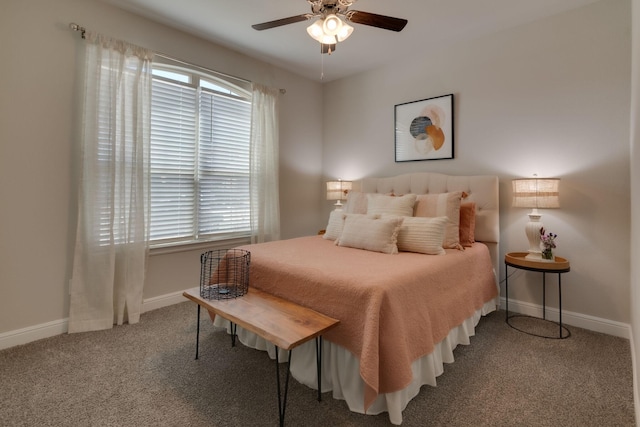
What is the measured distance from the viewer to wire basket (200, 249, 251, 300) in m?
2.05

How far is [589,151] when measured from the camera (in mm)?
2559

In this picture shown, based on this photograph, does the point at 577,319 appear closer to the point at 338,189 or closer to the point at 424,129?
the point at 424,129

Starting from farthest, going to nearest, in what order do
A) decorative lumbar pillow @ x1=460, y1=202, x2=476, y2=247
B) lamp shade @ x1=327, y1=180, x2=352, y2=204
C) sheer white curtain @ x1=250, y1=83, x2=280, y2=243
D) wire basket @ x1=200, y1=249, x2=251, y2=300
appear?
lamp shade @ x1=327, y1=180, x2=352, y2=204 → sheer white curtain @ x1=250, y1=83, x2=280, y2=243 → decorative lumbar pillow @ x1=460, y1=202, x2=476, y2=247 → wire basket @ x1=200, y1=249, x2=251, y2=300

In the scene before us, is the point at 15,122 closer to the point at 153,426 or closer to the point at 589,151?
the point at 153,426

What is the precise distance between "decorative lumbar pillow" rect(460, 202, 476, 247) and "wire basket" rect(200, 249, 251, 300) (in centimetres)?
189

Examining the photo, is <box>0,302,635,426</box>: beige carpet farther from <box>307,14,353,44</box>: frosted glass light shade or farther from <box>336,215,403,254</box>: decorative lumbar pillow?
<box>307,14,353,44</box>: frosted glass light shade

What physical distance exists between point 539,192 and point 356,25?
2.26 meters

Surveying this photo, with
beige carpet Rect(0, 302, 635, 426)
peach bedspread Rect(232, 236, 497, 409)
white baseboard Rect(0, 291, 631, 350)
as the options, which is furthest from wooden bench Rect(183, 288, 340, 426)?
white baseboard Rect(0, 291, 631, 350)

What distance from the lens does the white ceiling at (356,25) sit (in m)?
2.60

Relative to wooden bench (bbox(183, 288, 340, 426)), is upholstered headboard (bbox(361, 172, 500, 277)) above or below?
above

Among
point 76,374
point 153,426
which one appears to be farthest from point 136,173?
point 153,426

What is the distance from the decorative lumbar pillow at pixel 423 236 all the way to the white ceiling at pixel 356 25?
6.10 feet

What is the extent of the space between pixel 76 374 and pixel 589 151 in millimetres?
4166

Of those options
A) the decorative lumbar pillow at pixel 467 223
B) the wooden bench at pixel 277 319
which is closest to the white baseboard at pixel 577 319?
the decorative lumbar pillow at pixel 467 223
